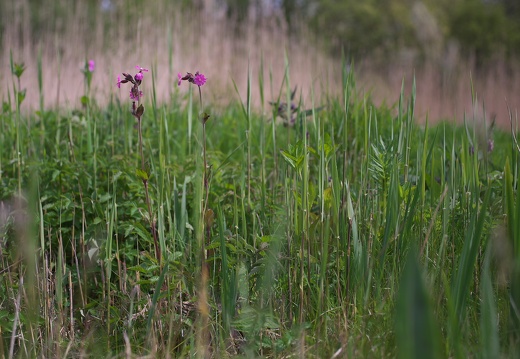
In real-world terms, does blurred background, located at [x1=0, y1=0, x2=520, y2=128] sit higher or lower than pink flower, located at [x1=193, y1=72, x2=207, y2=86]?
higher

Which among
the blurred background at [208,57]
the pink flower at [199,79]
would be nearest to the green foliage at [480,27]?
Result: the blurred background at [208,57]

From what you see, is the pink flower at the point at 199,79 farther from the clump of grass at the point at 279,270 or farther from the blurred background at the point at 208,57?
the blurred background at the point at 208,57

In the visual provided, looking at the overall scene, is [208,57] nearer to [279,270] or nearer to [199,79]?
[199,79]

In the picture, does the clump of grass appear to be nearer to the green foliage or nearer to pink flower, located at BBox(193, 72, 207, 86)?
pink flower, located at BBox(193, 72, 207, 86)

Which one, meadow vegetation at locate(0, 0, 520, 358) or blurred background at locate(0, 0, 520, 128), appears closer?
meadow vegetation at locate(0, 0, 520, 358)

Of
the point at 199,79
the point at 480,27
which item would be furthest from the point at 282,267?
the point at 480,27

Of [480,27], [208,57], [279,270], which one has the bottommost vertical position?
[279,270]

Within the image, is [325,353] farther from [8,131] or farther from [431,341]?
[8,131]

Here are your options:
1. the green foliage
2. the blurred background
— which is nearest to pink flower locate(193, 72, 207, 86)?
the blurred background

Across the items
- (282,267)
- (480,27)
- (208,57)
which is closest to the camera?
(282,267)

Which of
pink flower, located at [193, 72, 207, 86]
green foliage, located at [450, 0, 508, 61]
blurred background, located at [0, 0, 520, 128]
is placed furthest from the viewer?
green foliage, located at [450, 0, 508, 61]

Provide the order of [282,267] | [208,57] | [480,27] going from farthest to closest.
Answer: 1. [480,27]
2. [208,57]
3. [282,267]

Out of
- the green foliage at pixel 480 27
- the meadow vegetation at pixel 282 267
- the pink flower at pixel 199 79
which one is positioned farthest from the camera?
the green foliage at pixel 480 27

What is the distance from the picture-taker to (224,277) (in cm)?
130
